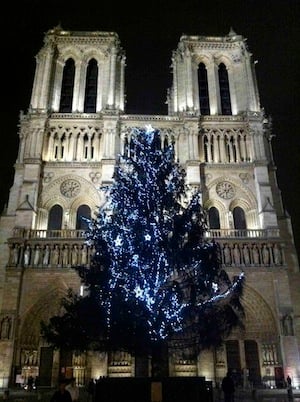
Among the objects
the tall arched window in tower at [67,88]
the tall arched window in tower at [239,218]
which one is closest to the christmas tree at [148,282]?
the tall arched window in tower at [239,218]

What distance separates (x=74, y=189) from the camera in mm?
29578

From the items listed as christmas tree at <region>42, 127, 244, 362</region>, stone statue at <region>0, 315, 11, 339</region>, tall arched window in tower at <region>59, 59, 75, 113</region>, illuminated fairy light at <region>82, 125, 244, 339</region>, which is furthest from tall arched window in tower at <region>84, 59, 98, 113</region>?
christmas tree at <region>42, 127, 244, 362</region>

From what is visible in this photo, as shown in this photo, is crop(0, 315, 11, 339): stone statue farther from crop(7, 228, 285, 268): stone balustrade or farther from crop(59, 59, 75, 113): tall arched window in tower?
crop(59, 59, 75, 113): tall arched window in tower

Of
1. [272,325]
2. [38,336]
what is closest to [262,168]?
[272,325]

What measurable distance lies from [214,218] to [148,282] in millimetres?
14100

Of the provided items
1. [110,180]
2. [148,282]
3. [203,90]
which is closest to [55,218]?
[110,180]

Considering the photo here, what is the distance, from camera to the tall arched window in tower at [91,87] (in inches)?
1337

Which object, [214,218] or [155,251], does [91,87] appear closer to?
[214,218]

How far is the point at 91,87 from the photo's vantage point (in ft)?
115

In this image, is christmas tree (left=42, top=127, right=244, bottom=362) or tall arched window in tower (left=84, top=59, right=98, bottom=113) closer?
christmas tree (left=42, top=127, right=244, bottom=362)

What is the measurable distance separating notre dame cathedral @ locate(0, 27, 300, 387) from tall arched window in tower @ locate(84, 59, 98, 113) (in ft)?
0.32

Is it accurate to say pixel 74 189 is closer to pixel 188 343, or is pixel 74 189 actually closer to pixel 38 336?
pixel 38 336

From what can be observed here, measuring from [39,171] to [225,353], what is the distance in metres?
16.6

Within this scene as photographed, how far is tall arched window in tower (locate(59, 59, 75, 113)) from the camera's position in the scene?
1328 inches
